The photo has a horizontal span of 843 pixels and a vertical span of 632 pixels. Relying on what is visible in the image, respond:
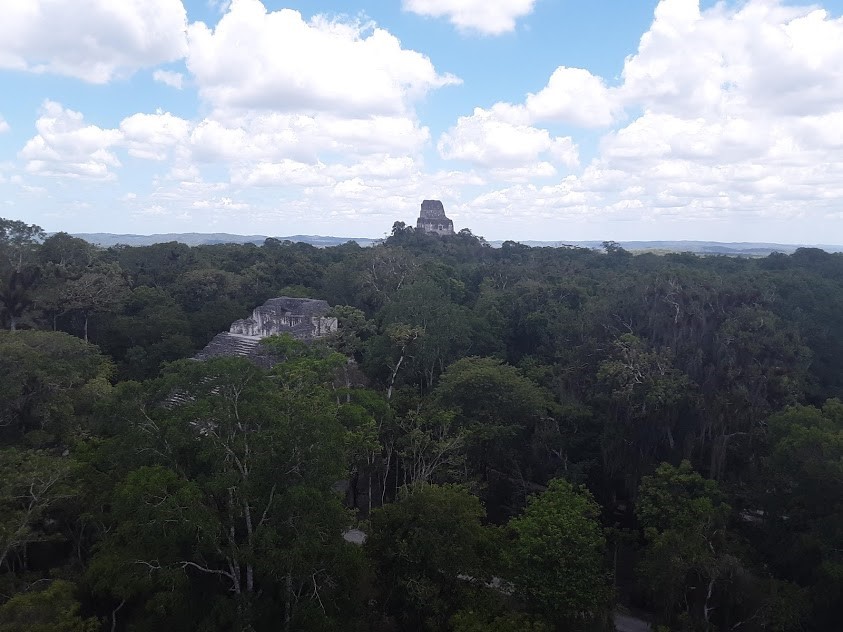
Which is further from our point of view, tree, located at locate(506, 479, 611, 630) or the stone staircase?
the stone staircase

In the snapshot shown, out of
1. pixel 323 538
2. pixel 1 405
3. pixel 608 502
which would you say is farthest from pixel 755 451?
pixel 1 405

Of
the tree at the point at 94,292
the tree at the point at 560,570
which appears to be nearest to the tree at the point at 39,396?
the tree at the point at 94,292

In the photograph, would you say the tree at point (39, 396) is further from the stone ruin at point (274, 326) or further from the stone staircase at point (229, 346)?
the stone ruin at point (274, 326)

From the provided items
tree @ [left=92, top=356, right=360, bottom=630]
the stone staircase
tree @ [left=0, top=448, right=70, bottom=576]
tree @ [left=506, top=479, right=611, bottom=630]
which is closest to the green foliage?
tree @ [left=92, top=356, right=360, bottom=630]

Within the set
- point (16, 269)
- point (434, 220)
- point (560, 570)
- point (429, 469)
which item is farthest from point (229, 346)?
point (434, 220)

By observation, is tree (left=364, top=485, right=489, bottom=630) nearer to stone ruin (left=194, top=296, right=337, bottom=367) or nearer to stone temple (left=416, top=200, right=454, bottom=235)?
stone ruin (left=194, top=296, right=337, bottom=367)

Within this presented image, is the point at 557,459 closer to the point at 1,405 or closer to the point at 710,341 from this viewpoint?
the point at 710,341
